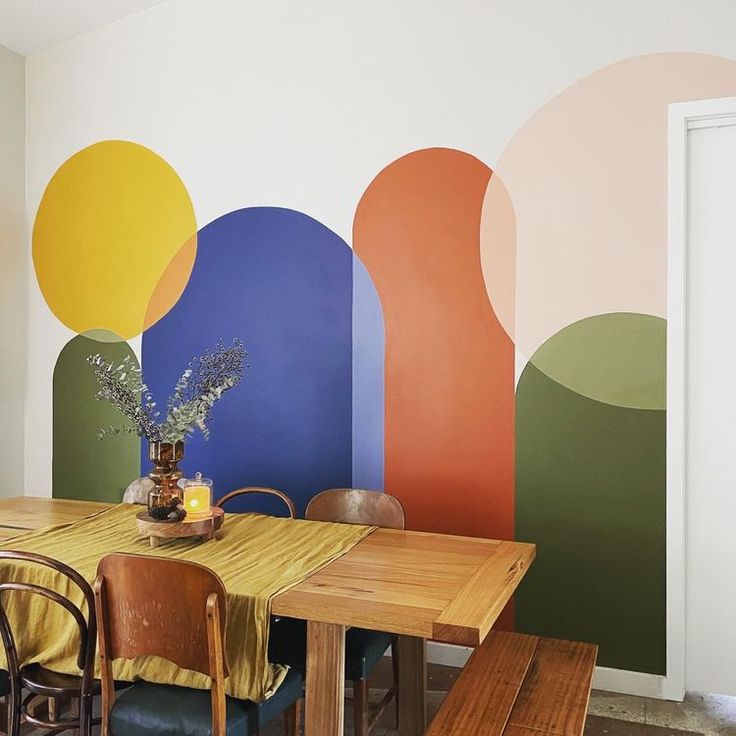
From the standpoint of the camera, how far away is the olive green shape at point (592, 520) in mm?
2859

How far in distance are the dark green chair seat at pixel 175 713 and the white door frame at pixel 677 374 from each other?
163 cm

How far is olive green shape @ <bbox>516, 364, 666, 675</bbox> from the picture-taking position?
286 centimetres

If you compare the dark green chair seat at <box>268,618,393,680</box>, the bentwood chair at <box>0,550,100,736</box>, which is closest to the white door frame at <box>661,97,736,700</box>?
the dark green chair seat at <box>268,618,393,680</box>

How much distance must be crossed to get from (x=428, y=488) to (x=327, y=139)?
5.08ft

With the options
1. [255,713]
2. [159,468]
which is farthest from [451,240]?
[255,713]

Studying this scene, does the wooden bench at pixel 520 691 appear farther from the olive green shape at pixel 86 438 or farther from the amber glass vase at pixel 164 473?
the olive green shape at pixel 86 438

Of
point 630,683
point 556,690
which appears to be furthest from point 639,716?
point 556,690

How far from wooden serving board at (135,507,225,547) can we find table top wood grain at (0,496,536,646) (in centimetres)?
44

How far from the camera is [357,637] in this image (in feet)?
7.56

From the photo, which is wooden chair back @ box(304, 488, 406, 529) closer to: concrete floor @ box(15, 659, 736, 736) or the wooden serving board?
the wooden serving board

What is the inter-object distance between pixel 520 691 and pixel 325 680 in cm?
55

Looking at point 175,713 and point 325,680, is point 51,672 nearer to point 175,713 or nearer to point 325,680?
point 175,713

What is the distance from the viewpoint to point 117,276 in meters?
3.71

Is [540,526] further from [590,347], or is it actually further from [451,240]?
[451,240]
